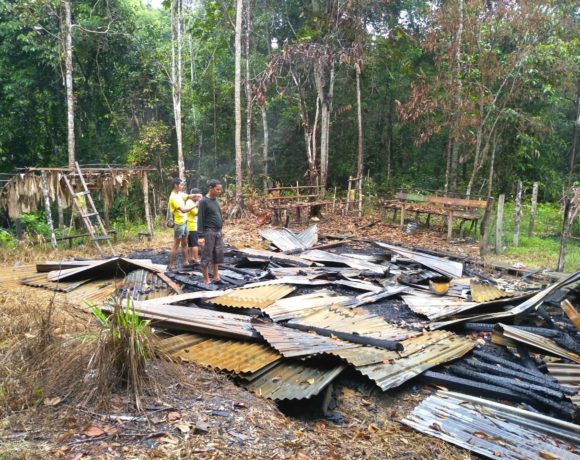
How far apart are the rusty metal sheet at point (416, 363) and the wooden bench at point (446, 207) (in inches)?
273

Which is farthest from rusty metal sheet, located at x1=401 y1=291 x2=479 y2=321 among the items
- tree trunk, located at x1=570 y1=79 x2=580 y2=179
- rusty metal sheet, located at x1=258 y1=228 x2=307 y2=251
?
tree trunk, located at x1=570 y1=79 x2=580 y2=179

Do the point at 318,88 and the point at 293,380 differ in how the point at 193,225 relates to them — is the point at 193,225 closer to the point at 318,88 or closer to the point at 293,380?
the point at 293,380

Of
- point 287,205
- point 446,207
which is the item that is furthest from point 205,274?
point 446,207

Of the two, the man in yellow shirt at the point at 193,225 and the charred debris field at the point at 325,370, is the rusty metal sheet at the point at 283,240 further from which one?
the charred debris field at the point at 325,370

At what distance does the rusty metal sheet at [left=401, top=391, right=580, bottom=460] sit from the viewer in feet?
12.2

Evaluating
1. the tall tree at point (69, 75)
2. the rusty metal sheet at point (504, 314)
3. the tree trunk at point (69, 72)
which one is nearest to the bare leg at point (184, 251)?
the rusty metal sheet at point (504, 314)

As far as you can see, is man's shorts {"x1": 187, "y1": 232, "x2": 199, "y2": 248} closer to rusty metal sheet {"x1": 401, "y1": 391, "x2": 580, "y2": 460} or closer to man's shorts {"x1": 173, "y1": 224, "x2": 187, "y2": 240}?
man's shorts {"x1": 173, "y1": 224, "x2": 187, "y2": 240}

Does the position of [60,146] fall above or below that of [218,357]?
above

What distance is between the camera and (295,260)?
9438 millimetres

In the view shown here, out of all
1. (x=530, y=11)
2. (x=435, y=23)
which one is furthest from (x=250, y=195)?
(x=530, y=11)

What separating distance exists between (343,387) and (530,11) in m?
12.3

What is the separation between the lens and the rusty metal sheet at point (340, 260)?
29.2 ft

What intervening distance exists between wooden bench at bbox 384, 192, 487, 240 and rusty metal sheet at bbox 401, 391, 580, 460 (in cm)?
818

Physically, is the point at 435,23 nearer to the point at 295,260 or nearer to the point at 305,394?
the point at 295,260
